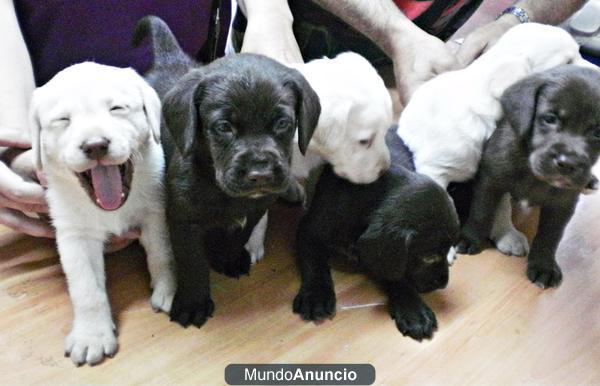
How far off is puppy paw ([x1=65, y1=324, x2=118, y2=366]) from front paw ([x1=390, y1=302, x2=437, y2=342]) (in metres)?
0.61

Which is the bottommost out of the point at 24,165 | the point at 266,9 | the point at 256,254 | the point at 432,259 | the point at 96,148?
the point at 256,254

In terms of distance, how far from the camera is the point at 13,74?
56.8 inches

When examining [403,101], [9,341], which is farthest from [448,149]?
[9,341]

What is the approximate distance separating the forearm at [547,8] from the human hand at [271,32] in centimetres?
95

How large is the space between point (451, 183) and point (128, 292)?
89cm

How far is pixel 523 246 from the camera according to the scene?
1576 mm

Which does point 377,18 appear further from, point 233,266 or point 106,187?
point 106,187

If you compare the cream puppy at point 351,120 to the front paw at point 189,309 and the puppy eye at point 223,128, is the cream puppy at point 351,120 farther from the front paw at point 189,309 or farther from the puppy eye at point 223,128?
the front paw at point 189,309

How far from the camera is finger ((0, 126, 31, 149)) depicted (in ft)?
4.41

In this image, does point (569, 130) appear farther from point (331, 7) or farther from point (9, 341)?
point (9, 341)

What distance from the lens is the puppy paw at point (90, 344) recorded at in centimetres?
121

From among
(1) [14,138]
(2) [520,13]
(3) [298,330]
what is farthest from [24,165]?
(2) [520,13]

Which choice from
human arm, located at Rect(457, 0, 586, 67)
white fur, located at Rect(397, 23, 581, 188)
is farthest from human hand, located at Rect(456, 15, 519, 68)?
white fur, located at Rect(397, 23, 581, 188)

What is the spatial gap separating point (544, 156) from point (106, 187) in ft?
3.14
